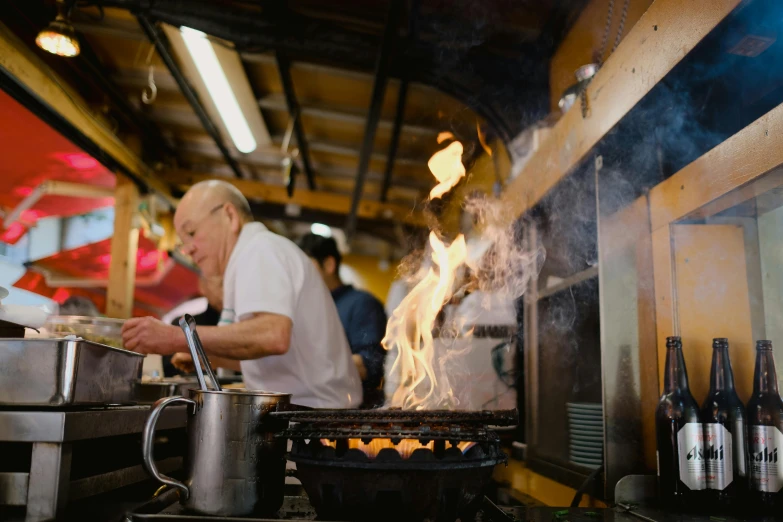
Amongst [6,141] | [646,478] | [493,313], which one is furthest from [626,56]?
[6,141]

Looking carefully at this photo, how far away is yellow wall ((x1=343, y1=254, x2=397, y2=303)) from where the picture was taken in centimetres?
1320

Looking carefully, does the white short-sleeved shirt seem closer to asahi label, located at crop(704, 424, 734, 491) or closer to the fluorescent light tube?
asahi label, located at crop(704, 424, 734, 491)

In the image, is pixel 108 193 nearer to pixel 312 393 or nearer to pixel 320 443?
pixel 312 393

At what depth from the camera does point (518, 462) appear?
4.23 m

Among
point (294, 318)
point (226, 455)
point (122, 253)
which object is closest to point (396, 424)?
point (226, 455)

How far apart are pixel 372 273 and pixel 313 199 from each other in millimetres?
4439

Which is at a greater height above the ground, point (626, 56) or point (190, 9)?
point (190, 9)

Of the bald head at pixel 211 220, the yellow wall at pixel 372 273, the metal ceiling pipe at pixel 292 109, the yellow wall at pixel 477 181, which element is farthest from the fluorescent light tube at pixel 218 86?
the yellow wall at pixel 372 273

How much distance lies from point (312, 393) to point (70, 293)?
5294 mm

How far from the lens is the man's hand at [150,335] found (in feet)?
7.77

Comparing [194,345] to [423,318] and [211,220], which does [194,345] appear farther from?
[211,220]

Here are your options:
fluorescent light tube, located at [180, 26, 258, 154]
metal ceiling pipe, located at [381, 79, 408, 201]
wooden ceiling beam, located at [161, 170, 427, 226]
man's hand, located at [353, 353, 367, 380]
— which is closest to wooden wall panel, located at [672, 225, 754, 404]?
man's hand, located at [353, 353, 367, 380]

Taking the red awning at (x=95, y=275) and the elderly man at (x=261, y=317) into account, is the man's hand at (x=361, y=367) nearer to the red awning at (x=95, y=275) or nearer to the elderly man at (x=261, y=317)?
the elderly man at (x=261, y=317)

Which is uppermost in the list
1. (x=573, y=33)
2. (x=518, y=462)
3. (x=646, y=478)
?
(x=573, y=33)
